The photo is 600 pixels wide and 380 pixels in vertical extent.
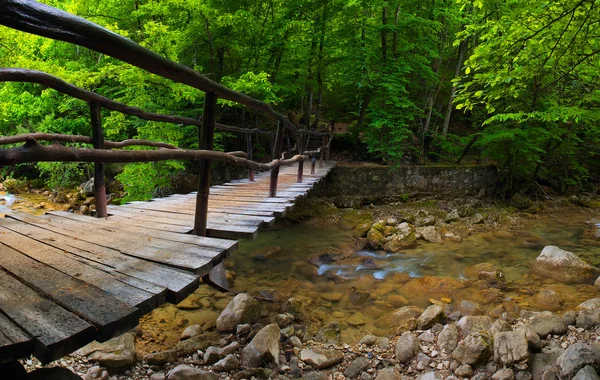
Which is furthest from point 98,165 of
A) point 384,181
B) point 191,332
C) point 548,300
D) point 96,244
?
point 384,181

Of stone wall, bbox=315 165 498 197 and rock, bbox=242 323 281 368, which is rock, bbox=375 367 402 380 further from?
stone wall, bbox=315 165 498 197

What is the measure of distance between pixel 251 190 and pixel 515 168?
9732 mm

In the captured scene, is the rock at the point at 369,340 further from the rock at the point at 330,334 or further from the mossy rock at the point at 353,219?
the mossy rock at the point at 353,219

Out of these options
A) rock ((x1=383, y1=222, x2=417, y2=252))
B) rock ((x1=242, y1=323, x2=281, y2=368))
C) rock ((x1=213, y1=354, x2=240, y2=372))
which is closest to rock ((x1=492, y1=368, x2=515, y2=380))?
rock ((x1=242, y1=323, x2=281, y2=368))

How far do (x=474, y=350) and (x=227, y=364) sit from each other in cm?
252

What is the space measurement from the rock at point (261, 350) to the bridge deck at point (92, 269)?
1.30m

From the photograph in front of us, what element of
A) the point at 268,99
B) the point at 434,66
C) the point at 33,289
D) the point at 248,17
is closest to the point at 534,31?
the point at 33,289

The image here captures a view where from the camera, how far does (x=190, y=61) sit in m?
9.91

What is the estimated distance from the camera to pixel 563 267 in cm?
595

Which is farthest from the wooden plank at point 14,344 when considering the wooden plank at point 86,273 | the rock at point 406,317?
the rock at point 406,317

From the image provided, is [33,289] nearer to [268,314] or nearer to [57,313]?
[57,313]

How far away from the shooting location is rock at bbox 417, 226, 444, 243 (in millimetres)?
8172

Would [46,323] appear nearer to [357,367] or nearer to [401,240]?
[357,367]

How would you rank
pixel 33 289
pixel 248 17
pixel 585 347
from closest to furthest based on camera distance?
pixel 33 289 → pixel 585 347 → pixel 248 17
